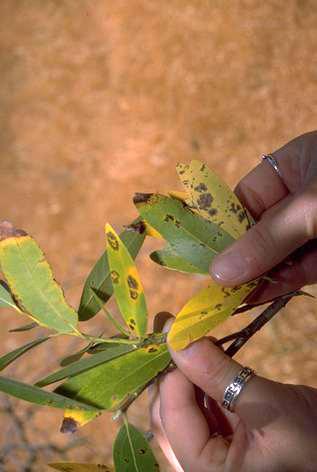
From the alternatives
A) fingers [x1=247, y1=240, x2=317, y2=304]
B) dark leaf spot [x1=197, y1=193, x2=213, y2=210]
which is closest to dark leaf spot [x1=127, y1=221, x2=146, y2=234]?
dark leaf spot [x1=197, y1=193, x2=213, y2=210]

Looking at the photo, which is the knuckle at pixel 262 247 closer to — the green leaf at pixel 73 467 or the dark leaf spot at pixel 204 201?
the dark leaf spot at pixel 204 201

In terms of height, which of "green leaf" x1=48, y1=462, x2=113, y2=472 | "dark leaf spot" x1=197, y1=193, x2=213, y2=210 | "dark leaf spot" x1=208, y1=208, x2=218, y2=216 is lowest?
"green leaf" x1=48, y1=462, x2=113, y2=472

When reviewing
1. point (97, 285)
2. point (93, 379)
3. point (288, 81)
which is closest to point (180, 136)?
point (288, 81)

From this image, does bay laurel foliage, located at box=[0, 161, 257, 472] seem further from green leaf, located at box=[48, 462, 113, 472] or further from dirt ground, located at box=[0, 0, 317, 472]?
dirt ground, located at box=[0, 0, 317, 472]

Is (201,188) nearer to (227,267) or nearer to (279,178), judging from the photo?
(227,267)

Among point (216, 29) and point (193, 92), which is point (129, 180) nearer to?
point (193, 92)

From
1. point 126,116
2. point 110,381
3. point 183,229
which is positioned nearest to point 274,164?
point 183,229

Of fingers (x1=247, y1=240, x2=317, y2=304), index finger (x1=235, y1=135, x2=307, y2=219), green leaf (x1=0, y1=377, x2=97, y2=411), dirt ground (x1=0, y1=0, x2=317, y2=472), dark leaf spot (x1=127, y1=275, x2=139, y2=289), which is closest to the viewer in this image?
green leaf (x1=0, y1=377, x2=97, y2=411)
